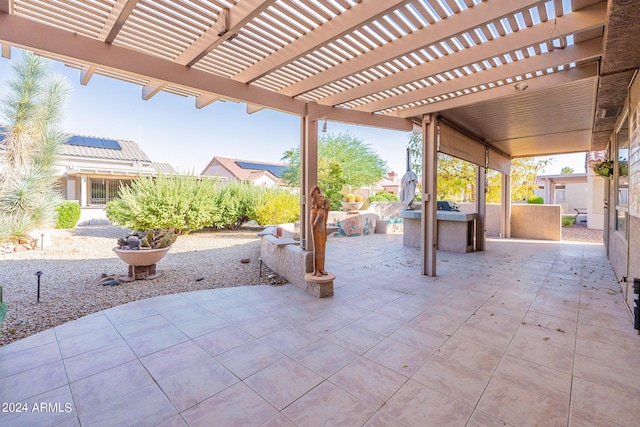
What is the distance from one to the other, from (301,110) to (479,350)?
3693mm

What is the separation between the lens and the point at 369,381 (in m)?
2.12

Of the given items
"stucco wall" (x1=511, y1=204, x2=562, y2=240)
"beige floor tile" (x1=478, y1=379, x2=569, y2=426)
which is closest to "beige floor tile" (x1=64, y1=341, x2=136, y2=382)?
"beige floor tile" (x1=478, y1=379, x2=569, y2=426)

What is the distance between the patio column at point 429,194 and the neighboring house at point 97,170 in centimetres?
1186

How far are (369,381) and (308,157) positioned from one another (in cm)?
314

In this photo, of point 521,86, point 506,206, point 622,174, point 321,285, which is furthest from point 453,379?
point 506,206

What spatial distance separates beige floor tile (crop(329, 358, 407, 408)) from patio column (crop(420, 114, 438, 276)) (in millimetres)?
3102

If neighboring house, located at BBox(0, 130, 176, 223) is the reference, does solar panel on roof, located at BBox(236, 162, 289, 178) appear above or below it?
above

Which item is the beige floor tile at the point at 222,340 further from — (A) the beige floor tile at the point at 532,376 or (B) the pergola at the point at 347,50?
(A) the beige floor tile at the point at 532,376

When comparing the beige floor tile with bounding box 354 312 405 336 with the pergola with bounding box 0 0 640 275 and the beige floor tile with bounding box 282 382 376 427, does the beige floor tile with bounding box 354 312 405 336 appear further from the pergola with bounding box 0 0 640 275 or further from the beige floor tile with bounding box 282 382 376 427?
the pergola with bounding box 0 0 640 275

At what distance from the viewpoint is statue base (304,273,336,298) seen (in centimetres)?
394

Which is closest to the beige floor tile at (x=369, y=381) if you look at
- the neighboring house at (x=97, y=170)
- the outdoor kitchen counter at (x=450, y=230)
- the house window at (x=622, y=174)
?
the house window at (x=622, y=174)

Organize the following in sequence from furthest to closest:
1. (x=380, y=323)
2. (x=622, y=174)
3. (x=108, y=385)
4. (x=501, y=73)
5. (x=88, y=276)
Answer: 1. (x=88, y=276)
2. (x=622, y=174)
3. (x=501, y=73)
4. (x=380, y=323)
5. (x=108, y=385)

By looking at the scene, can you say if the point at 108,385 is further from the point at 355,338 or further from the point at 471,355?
the point at 471,355

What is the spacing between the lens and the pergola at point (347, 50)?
7.85ft
